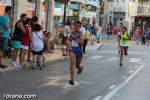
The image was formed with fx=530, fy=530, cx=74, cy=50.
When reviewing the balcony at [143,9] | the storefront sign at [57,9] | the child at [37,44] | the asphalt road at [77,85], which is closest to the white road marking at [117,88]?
the asphalt road at [77,85]

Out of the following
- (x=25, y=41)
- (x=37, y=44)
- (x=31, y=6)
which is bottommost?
(x=37, y=44)

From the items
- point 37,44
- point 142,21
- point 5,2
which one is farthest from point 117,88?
point 142,21

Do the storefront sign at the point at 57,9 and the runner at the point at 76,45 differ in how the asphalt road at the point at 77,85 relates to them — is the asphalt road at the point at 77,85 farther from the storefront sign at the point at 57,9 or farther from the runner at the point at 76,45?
the storefront sign at the point at 57,9

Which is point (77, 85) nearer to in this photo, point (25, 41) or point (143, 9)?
point (25, 41)

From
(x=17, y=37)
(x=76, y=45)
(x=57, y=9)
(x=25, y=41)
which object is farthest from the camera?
(x=57, y=9)

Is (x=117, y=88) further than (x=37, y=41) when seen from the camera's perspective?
No

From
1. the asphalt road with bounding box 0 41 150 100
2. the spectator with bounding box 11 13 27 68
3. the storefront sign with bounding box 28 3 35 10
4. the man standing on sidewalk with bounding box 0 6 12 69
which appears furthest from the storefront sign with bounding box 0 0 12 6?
the man standing on sidewalk with bounding box 0 6 12 69

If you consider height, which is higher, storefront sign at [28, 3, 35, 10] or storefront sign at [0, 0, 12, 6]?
storefront sign at [0, 0, 12, 6]

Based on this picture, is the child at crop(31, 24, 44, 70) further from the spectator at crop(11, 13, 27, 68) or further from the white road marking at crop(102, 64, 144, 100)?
the white road marking at crop(102, 64, 144, 100)

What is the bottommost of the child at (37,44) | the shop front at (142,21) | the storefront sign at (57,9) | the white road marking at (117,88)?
the shop front at (142,21)

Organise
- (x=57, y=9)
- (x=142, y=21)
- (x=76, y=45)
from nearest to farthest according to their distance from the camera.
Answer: (x=76, y=45), (x=57, y=9), (x=142, y=21)

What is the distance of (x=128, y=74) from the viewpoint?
19.0 metres

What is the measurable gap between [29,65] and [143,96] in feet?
24.5

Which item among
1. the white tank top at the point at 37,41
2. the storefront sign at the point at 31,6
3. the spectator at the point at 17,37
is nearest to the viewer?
the spectator at the point at 17,37
